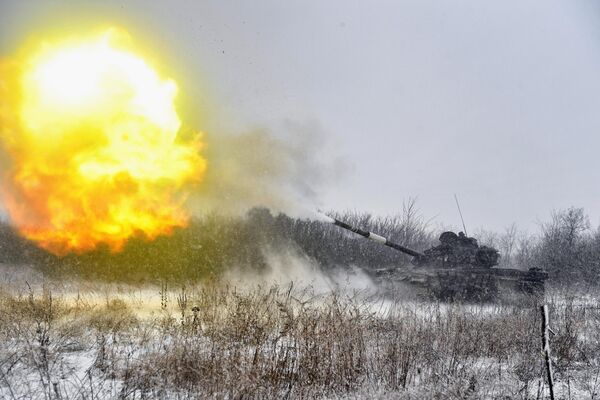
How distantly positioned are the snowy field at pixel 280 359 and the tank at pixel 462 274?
1090 centimetres

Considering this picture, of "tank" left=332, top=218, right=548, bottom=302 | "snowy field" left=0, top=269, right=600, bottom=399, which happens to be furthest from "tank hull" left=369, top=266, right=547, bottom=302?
"snowy field" left=0, top=269, right=600, bottom=399

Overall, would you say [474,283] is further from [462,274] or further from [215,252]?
[215,252]

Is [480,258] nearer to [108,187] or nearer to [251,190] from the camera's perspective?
[251,190]

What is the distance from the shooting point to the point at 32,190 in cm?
1711

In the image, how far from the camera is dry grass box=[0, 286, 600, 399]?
6.53 m

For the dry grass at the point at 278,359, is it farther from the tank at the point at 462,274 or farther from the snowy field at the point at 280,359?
the tank at the point at 462,274

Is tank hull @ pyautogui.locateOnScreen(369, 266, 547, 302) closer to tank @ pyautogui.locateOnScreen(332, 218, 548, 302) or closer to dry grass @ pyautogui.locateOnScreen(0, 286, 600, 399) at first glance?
tank @ pyautogui.locateOnScreen(332, 218, 548, 302)

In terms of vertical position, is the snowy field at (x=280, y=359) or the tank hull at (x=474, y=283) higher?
the tank hull at (x=474, y=283)

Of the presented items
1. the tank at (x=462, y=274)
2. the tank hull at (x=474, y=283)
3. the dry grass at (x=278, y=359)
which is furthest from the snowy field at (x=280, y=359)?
the tank at (x=462, y=274)

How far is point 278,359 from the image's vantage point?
23.5ft

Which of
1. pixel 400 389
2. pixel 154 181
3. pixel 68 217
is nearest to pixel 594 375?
pixel 400 389

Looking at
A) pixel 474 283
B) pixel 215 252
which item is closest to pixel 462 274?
pixel 474 283

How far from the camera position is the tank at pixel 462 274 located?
21.1 meters

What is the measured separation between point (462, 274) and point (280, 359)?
52.8ft
